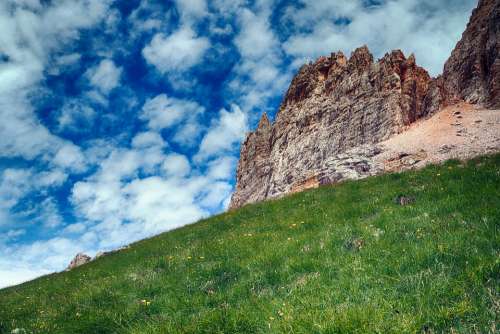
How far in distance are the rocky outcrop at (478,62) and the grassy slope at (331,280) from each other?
2001 inches

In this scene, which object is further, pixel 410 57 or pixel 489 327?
pixel 410 57

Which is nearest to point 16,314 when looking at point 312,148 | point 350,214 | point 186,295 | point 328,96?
point 186,295

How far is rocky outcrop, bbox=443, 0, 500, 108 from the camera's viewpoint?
183 feet

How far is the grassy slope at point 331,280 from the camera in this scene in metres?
5.59

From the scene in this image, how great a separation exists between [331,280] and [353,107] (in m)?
75.8

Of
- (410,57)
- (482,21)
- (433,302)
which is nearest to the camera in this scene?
(433,302)

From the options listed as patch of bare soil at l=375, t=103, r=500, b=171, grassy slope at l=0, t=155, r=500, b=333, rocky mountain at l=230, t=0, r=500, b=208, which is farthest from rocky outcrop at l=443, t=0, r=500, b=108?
grassy slope at l=0, t=155, r=500, b=333


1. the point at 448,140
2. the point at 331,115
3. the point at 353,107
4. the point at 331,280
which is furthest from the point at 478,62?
the point at 331,280

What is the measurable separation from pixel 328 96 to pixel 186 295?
282 feet

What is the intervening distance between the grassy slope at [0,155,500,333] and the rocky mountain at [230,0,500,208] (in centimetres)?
2940

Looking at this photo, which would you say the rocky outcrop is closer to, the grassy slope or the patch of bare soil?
the patch of bare soil

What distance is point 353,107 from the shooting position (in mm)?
78625

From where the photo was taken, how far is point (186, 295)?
9.05m

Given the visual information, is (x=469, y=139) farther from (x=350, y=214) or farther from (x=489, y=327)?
(x=489, y=327)
